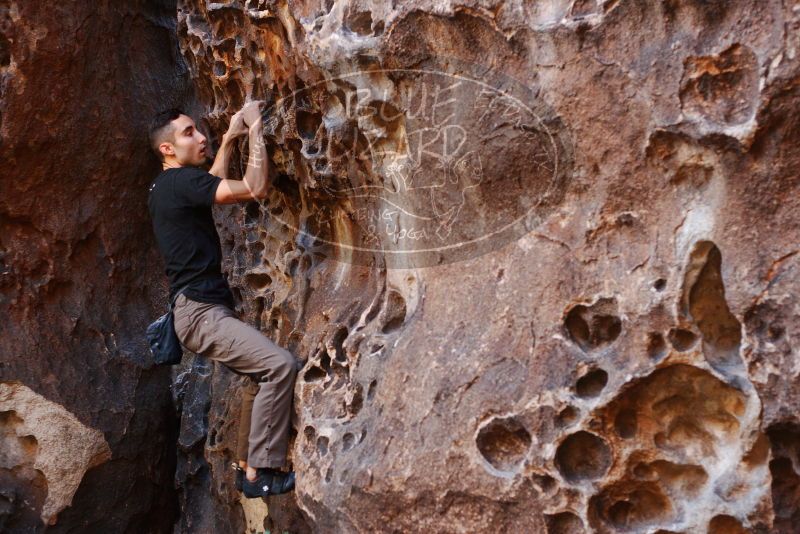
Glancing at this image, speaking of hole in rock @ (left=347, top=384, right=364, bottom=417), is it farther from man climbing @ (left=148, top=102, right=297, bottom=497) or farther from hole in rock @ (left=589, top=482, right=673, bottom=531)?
hole in rock @ (left=589, top=482, right=673, bottom=531)

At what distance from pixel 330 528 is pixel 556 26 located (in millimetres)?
1656

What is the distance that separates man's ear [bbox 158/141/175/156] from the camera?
11.1 feet

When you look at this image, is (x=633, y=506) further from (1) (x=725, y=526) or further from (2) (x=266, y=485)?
(2) (x=266, y=485)

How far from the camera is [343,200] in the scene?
3439 millimetres

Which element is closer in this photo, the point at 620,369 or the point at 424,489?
the point at 620,369

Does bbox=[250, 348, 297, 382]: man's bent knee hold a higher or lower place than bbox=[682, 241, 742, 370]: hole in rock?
lower

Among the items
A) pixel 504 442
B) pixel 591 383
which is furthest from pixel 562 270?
pixel 504 442

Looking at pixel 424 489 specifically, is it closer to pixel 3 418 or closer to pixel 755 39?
pixel 755 39

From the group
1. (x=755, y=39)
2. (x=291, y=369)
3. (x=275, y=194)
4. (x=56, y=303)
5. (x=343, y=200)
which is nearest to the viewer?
(x=755, y=39)

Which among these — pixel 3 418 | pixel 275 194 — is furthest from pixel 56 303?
pixel 275 194

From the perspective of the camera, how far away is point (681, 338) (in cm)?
239

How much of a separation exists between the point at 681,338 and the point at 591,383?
27 cm

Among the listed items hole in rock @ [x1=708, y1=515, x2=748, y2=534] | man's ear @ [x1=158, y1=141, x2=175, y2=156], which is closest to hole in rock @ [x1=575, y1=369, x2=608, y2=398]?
hole in rock @ [x1=708, y1=515, x2=748, y2=534]

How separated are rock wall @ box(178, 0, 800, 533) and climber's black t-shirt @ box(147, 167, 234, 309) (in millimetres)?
464
